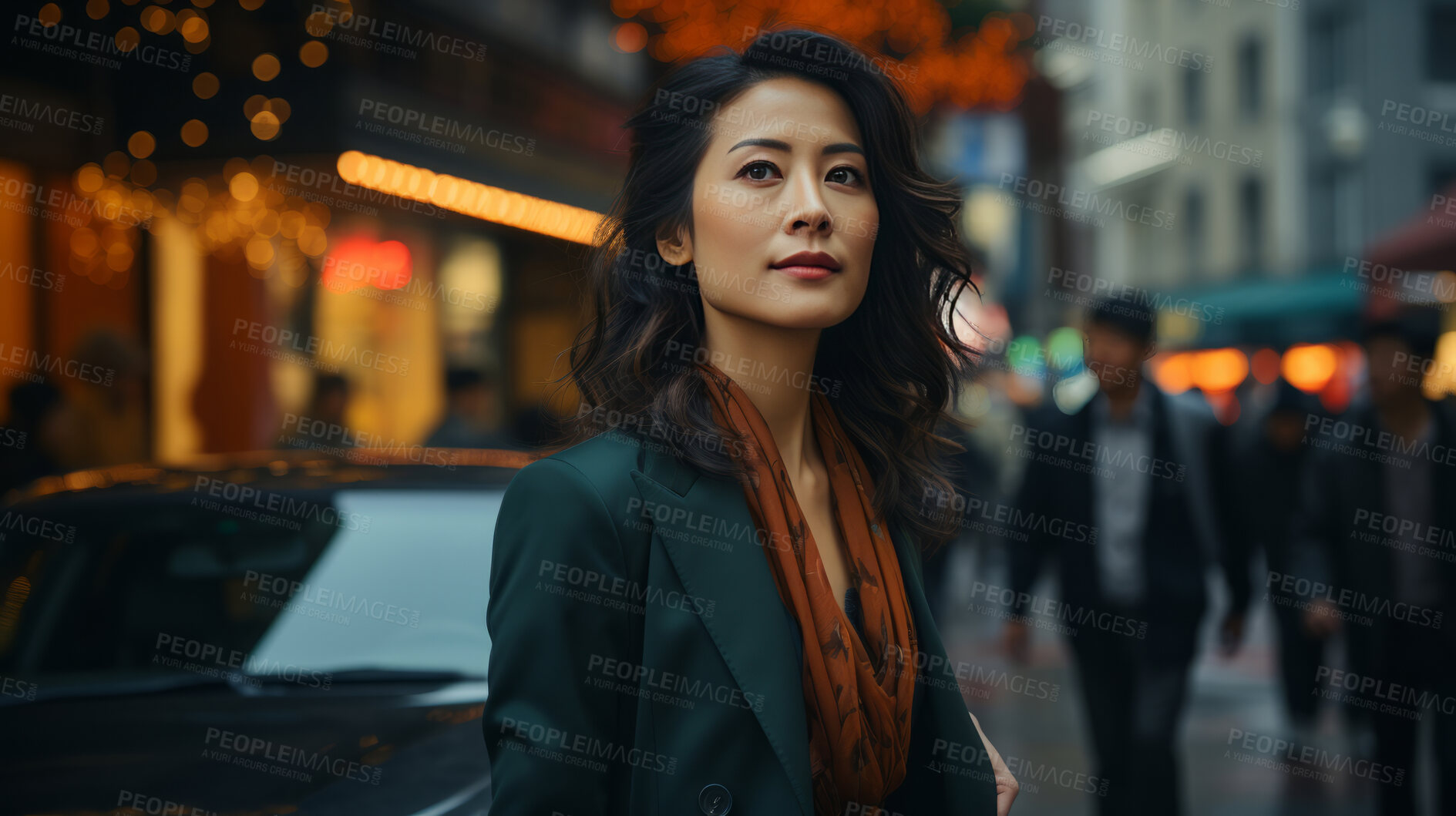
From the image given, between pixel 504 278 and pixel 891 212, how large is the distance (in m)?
13.8

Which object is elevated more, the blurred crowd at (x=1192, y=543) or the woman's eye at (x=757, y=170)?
the woman's eye at (x=757, y=170)

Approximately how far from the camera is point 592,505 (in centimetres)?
145

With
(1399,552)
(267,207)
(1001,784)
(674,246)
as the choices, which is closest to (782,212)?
(674,246)

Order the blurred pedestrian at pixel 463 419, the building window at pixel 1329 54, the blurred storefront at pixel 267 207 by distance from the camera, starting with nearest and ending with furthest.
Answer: the blurred pedestrian at pixel 463 419 < the blurred storefront at pixel 267 207 < the building window at pixel 1329 54

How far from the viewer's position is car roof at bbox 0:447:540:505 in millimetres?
3514

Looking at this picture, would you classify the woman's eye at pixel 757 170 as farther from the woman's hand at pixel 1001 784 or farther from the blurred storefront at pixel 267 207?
the blurred storefront at pixel 267 207

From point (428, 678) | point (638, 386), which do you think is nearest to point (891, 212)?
point (638, 386)

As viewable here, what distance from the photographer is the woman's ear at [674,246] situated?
1771mm

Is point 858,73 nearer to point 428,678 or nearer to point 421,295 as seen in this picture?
point 428,678

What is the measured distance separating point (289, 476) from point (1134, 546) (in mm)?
3136

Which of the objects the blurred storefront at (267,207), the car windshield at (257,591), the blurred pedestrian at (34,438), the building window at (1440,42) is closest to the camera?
the car windshield at (257,591)

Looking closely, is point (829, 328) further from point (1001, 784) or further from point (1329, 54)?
point (1329, 54)

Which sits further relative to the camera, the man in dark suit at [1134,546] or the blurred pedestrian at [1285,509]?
the blurred pedestrian at [1285,509]

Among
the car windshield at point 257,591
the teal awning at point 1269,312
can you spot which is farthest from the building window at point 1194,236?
the car windshield at point 257,591
